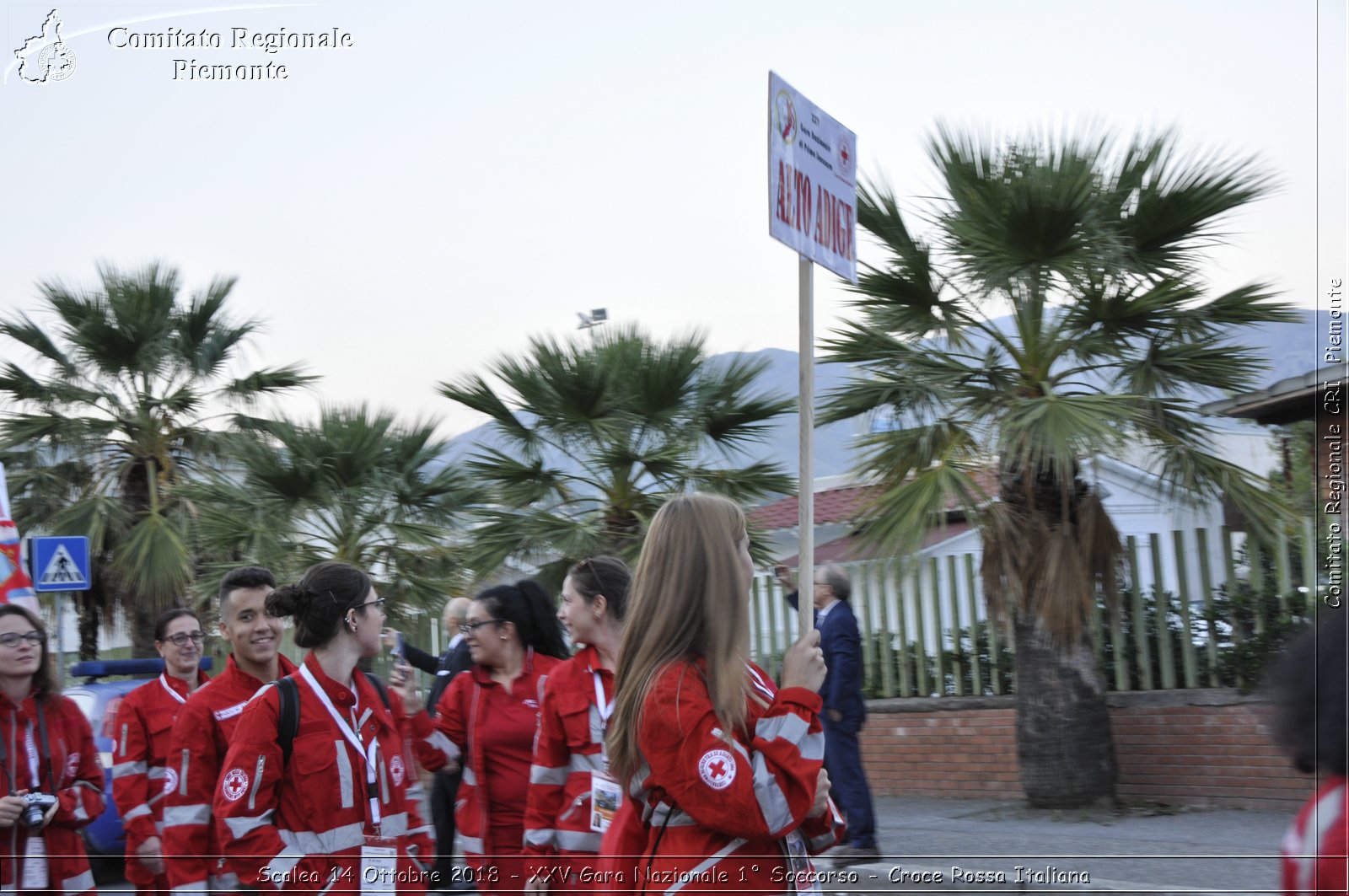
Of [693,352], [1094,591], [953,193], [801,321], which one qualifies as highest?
[953,193]

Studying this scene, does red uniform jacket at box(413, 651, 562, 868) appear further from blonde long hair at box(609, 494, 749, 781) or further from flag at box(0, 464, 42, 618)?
flag at box(0, 464, 42, 618)

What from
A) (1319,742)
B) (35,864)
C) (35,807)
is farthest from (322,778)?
(1319,742)

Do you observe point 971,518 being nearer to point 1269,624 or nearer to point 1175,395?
point 1175,395

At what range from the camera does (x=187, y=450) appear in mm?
18156

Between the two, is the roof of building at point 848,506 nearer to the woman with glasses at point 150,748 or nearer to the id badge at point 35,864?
the woman with glasses at point 150,748

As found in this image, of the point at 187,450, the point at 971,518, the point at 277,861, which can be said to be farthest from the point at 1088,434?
the point at 187,450

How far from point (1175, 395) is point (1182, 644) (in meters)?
1.98

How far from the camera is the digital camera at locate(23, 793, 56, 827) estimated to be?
4777 millimetres

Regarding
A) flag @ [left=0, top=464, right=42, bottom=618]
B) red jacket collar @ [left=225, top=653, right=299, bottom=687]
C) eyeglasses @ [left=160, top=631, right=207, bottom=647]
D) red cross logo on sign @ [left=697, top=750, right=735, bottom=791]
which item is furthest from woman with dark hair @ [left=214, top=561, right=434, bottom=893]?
flag @ [left=0, top=464, right=42, bottom=618]

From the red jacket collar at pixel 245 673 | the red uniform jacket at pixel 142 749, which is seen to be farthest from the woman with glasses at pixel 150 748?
the red jacket collar at pixel 245 673

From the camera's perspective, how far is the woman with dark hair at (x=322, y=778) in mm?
3994

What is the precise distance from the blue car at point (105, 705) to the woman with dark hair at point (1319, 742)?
8.49m

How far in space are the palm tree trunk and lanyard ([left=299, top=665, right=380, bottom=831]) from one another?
6.56 m

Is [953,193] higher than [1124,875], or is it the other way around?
[953,193]
